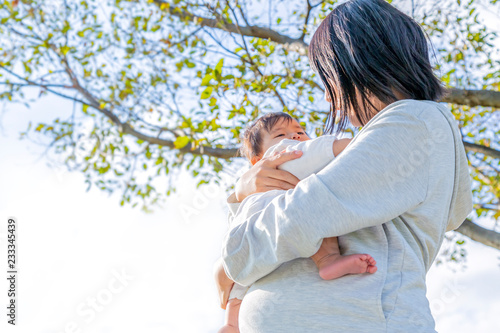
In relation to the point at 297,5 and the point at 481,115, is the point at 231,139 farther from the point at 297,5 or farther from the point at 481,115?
the point at 481,115

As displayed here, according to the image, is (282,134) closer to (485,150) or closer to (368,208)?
(368,208)

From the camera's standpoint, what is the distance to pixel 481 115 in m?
6.28

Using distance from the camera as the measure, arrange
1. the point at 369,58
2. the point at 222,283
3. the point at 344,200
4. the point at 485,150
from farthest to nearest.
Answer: the point at 485,150 → the point at 222,283 → the point at 369,58 → the point at 344,200

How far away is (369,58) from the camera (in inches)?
54.0

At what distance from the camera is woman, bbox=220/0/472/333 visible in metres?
1.14

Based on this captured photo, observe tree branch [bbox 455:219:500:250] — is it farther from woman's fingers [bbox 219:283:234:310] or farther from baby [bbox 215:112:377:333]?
woman's fingers [bbox 219:283:234:310]

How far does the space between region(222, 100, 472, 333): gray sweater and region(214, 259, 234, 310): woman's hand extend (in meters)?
0.55

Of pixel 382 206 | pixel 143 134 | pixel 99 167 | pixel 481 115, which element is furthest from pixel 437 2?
pixel 382 206

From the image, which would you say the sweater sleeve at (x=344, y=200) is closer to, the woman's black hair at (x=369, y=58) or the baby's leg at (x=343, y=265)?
the baby's leg at (x=343, y=265)

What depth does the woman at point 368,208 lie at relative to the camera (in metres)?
1.14

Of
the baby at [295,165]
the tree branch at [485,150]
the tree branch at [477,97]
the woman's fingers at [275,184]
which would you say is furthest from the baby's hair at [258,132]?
the tree branch at [485,150]

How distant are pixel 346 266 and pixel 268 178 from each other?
477mm

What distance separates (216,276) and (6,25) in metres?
6.19

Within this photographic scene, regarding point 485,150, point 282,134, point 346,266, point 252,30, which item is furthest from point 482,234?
point 346,266
